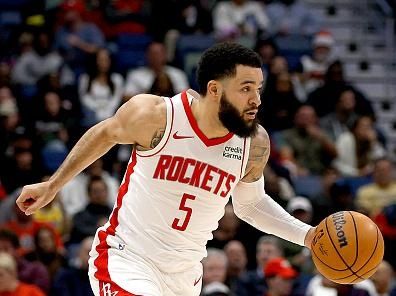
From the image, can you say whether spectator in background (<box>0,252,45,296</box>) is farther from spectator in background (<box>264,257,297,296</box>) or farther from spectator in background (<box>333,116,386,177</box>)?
spectator in background (<box>333,116,386,177</box>)

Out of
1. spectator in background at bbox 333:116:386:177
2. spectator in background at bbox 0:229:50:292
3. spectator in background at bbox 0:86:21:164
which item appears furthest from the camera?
spectator in background at bbox 333:116:386:177

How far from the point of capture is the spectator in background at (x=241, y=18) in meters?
15.6

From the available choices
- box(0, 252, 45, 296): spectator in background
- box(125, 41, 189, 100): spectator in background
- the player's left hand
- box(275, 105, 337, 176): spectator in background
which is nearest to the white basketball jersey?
the player's left hand

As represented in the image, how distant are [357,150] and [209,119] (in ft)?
26.5

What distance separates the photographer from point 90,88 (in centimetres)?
1366

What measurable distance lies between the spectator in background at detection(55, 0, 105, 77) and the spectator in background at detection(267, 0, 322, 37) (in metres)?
2.91

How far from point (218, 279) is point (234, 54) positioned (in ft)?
15.6

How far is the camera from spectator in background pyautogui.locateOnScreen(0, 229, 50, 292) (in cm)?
1027

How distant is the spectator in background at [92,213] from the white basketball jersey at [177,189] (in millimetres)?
5352

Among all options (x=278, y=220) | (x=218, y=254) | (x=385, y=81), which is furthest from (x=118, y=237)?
(x=385, y=81)

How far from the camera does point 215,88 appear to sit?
19.2 ft

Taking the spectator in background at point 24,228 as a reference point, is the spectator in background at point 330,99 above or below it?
below

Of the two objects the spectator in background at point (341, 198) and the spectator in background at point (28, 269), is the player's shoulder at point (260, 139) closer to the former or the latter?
the spectator in background at point (28, 269)

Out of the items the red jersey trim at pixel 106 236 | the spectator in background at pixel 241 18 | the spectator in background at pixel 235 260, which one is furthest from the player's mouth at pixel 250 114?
the spectator in background at pixel 241 18
